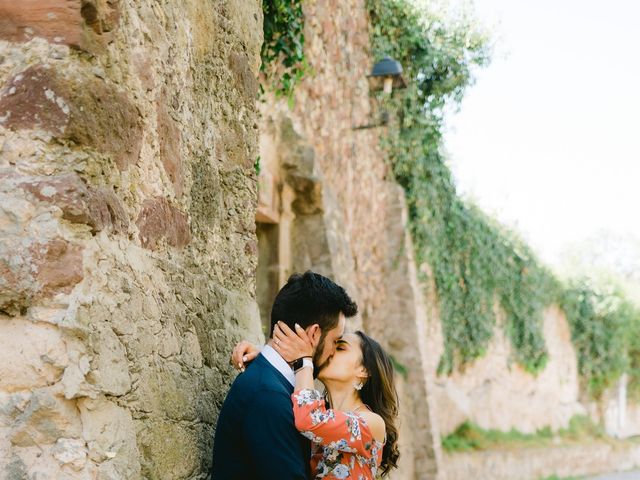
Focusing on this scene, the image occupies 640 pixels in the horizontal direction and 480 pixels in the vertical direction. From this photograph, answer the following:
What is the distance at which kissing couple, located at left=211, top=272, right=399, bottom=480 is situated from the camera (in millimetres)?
2223

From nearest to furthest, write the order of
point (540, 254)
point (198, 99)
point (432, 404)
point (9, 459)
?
1. point (9, 459)
2. point (198, 99)
3. point (432, 404)
4. point (540, 254)

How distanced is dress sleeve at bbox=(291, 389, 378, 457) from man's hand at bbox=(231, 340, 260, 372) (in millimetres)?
235

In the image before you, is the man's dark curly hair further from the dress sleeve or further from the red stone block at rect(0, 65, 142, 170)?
the red stone block at rect(0, 65, 142, 170)

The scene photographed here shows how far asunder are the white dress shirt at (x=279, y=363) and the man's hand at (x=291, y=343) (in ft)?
0.04

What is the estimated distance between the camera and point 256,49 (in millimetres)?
3193

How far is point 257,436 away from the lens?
7.21 ft

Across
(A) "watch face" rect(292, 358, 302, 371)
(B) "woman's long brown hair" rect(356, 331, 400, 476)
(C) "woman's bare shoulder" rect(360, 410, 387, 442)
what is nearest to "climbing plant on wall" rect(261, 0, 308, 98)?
(B) "woman's long brown hair" rect(356, 331, 400, 476)

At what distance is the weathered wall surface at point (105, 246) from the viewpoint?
176 centimetres

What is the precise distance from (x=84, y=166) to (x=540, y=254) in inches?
579

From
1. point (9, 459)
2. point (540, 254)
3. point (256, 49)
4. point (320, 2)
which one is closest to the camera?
point (9, 459)

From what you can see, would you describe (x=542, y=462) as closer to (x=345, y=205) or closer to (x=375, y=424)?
(x=345, y=205)

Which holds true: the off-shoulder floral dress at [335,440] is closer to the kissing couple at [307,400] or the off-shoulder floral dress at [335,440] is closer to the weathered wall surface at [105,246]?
the kissing couple at [307,400]

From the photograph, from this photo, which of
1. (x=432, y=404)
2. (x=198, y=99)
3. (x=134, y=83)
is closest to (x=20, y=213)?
(x=134, y=83)

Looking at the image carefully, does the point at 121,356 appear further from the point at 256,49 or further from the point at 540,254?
the point at 540,254
